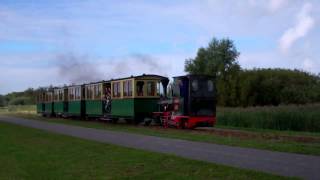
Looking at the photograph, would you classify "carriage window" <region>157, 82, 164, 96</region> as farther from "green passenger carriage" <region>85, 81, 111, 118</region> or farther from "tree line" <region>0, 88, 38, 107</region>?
"tree line" <region>0, 88, 38, 107</region>

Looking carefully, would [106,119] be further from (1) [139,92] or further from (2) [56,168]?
(2) [56,168]

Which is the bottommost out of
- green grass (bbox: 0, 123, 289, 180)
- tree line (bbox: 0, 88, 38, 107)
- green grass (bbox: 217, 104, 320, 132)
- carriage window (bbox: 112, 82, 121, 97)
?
green grass (bbox: 0, 123, 289, 180)

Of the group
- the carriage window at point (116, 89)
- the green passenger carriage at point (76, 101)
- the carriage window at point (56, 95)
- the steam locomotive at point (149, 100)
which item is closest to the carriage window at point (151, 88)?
the steam locomotive at point (149, 100)

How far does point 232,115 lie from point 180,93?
9574 millimetres

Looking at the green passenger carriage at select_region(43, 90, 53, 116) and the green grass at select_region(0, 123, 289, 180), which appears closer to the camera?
the green grass at select_region(0, 123, 289, 180)

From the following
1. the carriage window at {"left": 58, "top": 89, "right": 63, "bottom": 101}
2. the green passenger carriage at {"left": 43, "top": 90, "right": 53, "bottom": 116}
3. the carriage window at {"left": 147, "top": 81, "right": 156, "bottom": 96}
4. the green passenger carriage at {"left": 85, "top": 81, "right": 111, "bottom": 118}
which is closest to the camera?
the carriage window at {"left": 147, "top": 81, "right": 156, "bottom": 96}

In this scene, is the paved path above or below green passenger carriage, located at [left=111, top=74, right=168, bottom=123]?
below

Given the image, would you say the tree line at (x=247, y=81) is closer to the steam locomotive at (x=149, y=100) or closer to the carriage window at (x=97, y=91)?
the steam locomotive at (x=149, y=100)

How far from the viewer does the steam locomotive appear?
105 ft

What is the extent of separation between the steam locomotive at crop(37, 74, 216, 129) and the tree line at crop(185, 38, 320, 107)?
33453 millimetres

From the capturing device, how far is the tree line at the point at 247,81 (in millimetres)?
82750

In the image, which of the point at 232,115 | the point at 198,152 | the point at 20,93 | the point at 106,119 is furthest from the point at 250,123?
the point at 20,93

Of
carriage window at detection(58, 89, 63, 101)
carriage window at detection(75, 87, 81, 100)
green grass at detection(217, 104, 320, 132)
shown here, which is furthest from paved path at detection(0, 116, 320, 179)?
carriage window at detection(58, 89, 63, 101)

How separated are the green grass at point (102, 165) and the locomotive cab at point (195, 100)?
11.2m
